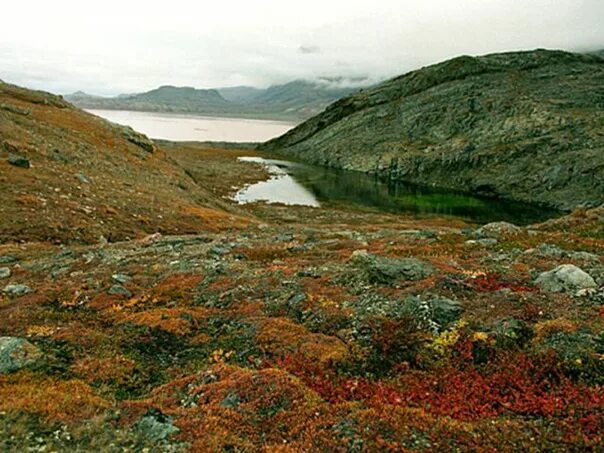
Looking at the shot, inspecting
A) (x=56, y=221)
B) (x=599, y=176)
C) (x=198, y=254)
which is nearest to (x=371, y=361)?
(x=198, y=254)

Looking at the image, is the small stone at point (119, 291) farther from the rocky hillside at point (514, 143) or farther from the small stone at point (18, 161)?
the rocky hillside at point (514, 143)

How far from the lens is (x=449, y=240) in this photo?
35.5 m

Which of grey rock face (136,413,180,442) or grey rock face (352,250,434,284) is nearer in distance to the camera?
grey rock face (136,413,180,442)

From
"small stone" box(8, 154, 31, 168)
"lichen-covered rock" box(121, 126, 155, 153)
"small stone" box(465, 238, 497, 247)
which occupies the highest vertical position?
"lichen-covered rock" box(121, 126, 155, 153)

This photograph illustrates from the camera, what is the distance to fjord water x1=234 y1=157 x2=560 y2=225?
103125 millimetres

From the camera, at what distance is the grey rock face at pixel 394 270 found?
75.0 feet

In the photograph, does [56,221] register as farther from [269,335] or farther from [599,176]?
[599,176]

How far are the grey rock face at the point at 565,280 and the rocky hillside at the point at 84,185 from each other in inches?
1415

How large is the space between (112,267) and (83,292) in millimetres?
5466

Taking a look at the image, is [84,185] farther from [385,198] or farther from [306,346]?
[385,198]

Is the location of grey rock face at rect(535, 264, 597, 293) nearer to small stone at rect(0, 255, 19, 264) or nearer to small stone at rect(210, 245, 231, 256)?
small stone at rect(210, 245, 231, 256)

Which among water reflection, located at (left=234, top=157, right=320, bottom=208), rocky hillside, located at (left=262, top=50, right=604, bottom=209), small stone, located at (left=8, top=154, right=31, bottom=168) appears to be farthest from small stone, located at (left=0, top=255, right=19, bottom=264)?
rocky hillside, located at (left=262, top=50, right=604, bottom=209)

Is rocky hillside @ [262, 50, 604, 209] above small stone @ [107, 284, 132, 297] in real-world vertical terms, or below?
above

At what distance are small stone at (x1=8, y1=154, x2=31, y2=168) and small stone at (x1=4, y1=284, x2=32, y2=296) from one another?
116 ft
